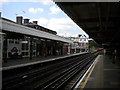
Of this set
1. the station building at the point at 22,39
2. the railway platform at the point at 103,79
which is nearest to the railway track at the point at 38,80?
the railway platform at the point at 103,79

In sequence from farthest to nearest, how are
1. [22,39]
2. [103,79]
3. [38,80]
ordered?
[22,39]
[38,80]
[103,79]

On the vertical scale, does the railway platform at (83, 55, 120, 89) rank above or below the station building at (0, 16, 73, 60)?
below

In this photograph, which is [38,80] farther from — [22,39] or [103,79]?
[22,39]

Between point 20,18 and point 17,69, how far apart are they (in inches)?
1093

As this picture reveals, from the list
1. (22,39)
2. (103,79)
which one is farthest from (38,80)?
(22,39)

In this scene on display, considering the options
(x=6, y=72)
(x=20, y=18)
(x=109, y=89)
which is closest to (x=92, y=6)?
(x=109, y=89)

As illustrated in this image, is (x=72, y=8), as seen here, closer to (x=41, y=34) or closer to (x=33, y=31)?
(x=33, y=31)

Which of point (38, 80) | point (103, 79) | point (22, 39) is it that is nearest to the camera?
point (103, 79)

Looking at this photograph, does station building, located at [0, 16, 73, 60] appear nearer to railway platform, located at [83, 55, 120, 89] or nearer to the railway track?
the railway track

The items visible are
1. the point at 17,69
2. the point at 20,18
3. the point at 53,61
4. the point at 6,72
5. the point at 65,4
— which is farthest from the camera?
the point at 20,18

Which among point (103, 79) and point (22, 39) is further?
point (22, 39)

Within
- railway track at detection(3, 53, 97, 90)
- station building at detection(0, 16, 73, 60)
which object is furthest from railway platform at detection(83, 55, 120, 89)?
station building at detection(0, 16, 73, 60)

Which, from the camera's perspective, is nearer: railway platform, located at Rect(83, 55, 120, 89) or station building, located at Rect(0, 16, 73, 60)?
railway platform, located at Rect(83, 55, 120, 89)

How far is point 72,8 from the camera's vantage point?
10453 mm
